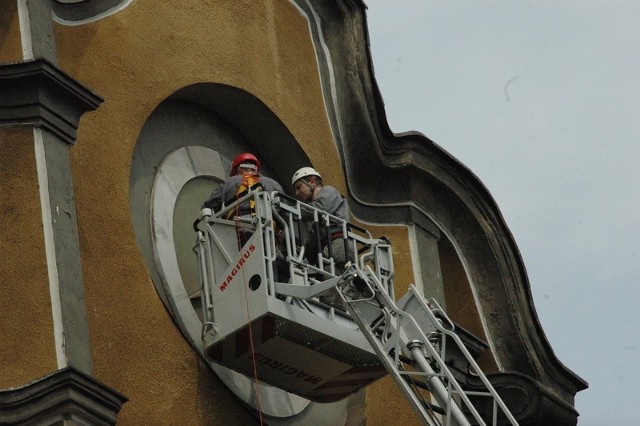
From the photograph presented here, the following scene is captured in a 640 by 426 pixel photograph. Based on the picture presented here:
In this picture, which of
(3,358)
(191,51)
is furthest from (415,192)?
(3,358)

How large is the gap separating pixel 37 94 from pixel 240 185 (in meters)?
2.38

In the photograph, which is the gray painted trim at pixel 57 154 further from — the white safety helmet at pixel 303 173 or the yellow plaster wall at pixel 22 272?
the white safety helmet at pixel 303 173

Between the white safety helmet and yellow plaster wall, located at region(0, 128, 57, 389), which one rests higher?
the white safety helmet

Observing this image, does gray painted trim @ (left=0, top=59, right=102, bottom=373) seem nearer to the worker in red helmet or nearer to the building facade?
the building facade

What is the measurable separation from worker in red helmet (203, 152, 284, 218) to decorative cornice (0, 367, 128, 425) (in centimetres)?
298

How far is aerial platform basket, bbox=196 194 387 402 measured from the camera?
1645 centimetres

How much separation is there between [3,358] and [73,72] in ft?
9.69

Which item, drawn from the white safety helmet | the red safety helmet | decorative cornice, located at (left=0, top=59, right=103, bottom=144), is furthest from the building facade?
the white safety helmet

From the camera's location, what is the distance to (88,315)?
612 inches

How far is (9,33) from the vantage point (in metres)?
16.0

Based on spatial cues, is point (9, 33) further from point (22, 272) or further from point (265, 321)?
point (265, 321)

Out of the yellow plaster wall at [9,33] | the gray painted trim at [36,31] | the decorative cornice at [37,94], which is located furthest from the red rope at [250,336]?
the yellow plaster wall at [9,33]

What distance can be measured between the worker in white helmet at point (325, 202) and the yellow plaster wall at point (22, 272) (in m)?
2.84

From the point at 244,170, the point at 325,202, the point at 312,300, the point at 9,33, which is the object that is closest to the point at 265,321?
the point at 312,300
